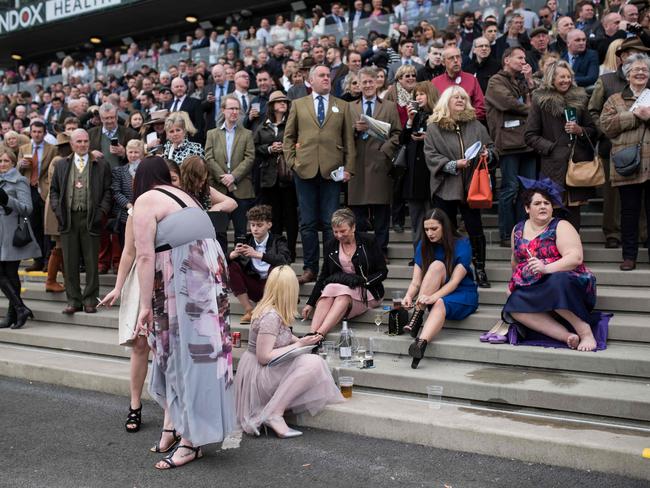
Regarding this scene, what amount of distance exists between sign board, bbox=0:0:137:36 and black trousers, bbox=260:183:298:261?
Result: 1769cm

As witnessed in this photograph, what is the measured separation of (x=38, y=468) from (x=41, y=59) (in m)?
29.2

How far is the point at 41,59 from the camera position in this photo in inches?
1210

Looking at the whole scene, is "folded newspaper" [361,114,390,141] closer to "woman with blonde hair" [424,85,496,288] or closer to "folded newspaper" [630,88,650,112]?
"woman with blonde hair" [424,85,496,288]

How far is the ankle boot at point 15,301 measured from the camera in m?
8.58

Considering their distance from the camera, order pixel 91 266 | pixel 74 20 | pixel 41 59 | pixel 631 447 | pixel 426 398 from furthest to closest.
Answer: pixel 41 59 < pixel 74 20 < pixel 91 266 < pixel 426 398 < pixel 631 447

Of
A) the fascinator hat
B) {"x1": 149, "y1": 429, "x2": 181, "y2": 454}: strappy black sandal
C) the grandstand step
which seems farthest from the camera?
the fascinator hat

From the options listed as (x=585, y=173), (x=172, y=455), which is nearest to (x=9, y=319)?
(x=172, y=455)

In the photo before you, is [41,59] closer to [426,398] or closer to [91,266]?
[91,266]

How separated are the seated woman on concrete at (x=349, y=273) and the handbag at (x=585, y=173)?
79.4 inches

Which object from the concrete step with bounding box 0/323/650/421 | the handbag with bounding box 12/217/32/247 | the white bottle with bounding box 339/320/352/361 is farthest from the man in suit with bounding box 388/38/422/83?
the concrete step with bounding box 0/323/650/421

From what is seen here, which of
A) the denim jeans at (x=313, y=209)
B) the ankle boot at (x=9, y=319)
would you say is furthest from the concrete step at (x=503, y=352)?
the ankle boot at (x=9, y=319)

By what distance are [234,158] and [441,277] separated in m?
3.31

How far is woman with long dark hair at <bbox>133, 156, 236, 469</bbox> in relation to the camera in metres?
4.59

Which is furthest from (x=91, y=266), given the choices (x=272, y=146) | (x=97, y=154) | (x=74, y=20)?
(x=74, y=20)
